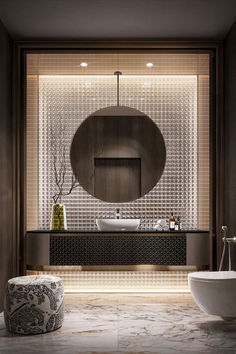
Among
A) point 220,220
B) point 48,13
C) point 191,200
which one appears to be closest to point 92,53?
point 48,13

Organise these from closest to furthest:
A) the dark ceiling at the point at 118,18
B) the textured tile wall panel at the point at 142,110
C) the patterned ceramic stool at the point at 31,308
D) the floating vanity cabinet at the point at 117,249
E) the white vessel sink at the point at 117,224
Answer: the patterned ceramic stool at the point at 31,308 → the dark ceiling at the point at 118,18 → the floating vanity cabinet at the point at 117,249 → the white vessel sink at the point at 117,224 → the textured tile wall panel at the point at 142,110

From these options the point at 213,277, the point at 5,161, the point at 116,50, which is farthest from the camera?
the point at 116,50

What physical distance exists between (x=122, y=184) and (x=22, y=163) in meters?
1.03

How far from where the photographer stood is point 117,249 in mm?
4219

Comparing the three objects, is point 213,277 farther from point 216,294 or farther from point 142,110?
point 142,110

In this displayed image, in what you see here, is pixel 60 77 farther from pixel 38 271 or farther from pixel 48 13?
pixel 38 271

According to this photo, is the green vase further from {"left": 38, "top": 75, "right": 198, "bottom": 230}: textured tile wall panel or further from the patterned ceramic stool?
the patterned ceramic stool

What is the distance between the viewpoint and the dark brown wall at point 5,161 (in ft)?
12.8

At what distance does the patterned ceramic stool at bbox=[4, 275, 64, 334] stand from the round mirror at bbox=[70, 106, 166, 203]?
141cm

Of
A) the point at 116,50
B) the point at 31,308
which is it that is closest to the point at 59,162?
the point at 116,50

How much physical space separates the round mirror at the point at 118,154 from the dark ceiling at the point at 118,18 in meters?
0.82

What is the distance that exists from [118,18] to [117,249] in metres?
2.13

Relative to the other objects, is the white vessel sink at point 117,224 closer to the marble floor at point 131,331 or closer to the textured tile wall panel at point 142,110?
the textured tile wall panel at point 142,110

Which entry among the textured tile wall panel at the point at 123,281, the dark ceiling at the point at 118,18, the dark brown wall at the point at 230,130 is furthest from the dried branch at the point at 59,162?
the dark brown wall at the point at 230,130
